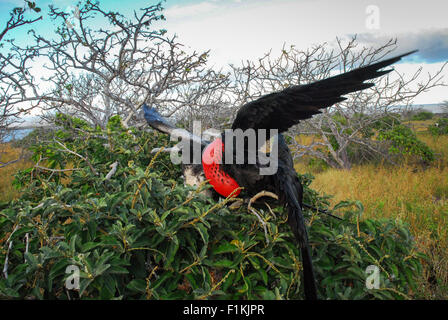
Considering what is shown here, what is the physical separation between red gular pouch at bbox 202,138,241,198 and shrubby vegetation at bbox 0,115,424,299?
1.27 feet

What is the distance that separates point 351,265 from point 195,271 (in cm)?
66

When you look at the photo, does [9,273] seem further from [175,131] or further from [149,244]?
[175,131]

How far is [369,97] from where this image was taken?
16.3 feet

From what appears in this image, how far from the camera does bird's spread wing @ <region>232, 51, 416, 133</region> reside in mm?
1267

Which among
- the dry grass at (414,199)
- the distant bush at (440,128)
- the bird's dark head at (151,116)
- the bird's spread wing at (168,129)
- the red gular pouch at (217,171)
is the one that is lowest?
the dry grass at (414,199)

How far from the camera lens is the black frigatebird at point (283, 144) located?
3.74ft

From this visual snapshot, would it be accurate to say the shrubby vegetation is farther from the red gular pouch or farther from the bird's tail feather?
the red gular pouch

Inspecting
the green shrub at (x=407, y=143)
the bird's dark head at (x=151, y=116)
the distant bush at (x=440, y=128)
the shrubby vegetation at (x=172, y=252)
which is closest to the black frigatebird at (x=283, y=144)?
the shrubby vegetation at (x=172, y=252)

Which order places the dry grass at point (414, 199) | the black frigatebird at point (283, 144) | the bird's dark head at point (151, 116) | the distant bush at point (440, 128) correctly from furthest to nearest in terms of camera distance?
the distant bush at point (440, 128)
the bird's dark head at point (151, 116)
the dry grass at point (414, 199)
the black frigatebird at point (283, 144)

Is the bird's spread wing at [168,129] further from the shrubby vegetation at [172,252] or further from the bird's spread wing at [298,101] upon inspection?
the shrubby vegetation at [172,252]

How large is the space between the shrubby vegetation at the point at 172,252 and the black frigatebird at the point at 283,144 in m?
0.11

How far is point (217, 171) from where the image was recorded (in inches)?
68.1

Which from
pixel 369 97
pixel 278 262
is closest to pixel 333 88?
pixel 278 262

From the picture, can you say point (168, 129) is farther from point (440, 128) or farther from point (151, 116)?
point (440, 128)
